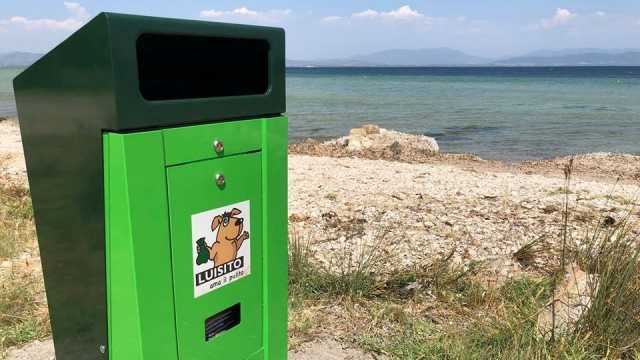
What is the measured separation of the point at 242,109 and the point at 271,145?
21 cm

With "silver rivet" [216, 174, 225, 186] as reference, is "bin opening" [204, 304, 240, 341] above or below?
below

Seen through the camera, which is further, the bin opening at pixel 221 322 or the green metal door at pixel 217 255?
the bin opening at pixel 221 322

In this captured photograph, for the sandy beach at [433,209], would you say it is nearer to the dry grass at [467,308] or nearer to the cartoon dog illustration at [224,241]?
the dry grass at [467,308]

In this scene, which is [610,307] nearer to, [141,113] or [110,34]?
[141,113]

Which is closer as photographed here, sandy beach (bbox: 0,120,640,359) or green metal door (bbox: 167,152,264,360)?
green metal door (bbox: 167,152,264,360)

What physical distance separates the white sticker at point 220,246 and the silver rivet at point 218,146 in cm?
22

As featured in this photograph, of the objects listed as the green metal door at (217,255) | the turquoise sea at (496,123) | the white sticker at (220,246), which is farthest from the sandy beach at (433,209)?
the turquoise sea at (496,123)

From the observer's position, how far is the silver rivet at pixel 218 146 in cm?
193

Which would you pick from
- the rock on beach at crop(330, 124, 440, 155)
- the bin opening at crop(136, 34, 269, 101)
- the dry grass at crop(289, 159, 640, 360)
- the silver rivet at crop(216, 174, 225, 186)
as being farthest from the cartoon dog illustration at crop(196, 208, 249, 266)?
the rock on beach at crop(330, 124, 440, 155)

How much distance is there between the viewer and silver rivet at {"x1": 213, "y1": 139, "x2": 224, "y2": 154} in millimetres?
1930

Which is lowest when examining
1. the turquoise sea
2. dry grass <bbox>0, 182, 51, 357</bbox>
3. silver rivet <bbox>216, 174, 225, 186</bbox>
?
the turquoise sea

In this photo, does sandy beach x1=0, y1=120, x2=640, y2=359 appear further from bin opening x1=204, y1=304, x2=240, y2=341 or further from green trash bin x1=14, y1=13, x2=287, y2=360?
green trash bin x1=14, y1=13, x2=287, y2=360

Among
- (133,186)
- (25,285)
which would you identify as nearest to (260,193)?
(133,186)

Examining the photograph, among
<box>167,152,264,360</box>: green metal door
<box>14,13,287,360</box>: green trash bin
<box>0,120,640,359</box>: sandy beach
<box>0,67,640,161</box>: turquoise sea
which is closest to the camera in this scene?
<box>14,13,287,360</box>: green trash bin
